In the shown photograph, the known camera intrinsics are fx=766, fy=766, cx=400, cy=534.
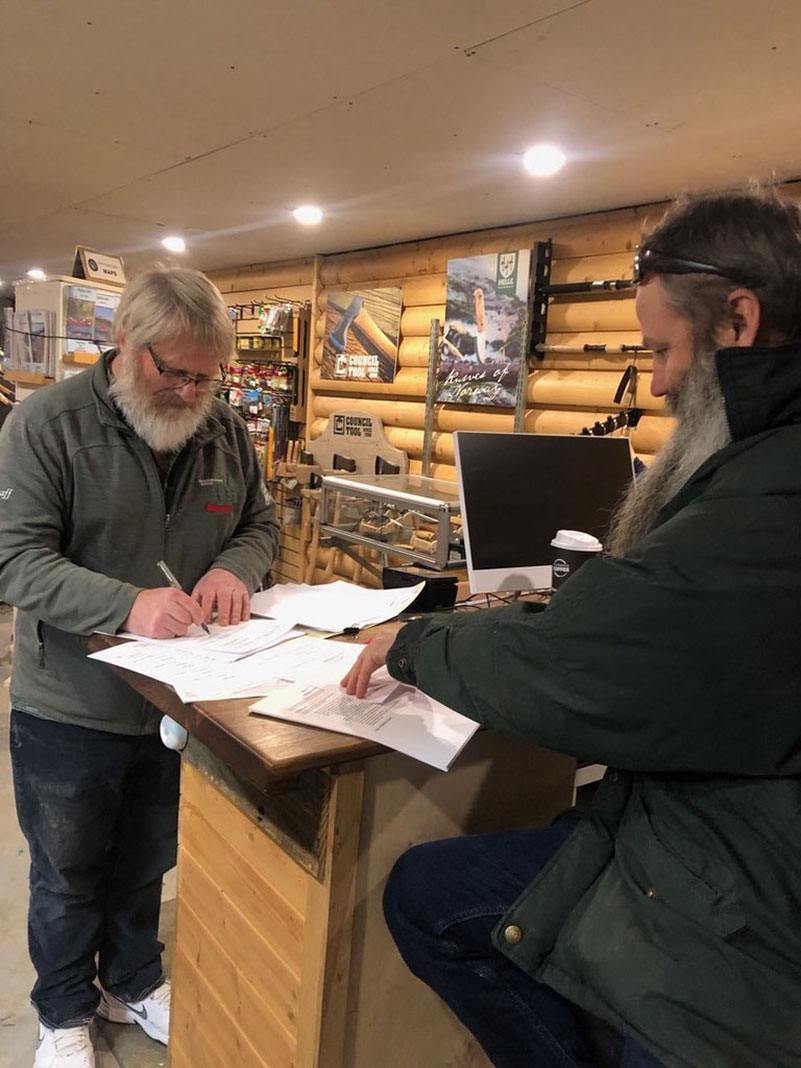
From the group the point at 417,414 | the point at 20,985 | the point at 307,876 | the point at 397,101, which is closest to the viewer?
the point at 307,876

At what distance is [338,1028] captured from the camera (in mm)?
1196

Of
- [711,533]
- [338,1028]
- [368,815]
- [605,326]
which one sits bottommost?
[338,1028]

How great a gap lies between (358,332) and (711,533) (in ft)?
14.1

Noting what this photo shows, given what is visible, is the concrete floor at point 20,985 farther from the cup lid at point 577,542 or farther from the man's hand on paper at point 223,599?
the cup lid at point 577,542

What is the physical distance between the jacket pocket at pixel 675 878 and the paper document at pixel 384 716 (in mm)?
236

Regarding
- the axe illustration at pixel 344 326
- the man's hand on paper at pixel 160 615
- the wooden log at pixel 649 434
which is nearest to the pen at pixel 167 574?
the man's hand on paper at pixel 160 615

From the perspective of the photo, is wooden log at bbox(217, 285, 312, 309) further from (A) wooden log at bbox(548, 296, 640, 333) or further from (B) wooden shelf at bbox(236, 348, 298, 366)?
(A) wooden log at bbox(548, 296, 640, 333)

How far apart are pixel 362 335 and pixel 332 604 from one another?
3515 mm

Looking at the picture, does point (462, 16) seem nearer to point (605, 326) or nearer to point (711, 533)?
point (711, 533)

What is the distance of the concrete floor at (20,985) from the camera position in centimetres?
176

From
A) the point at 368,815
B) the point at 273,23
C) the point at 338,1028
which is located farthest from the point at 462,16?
the point at 338,1028

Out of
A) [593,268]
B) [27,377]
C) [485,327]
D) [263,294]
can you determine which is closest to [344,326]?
[263,294]

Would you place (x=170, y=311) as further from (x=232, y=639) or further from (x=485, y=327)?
(x=485, y=327)

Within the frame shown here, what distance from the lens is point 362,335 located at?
16.0 feet
